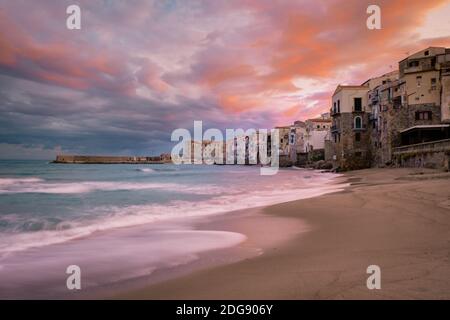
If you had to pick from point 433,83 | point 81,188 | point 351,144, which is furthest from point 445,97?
point 81,188

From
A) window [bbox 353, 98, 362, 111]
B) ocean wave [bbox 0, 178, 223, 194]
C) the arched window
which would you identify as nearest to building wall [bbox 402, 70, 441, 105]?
the arched window

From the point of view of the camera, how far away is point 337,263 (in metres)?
4.58

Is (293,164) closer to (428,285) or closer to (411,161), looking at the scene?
(411,161)

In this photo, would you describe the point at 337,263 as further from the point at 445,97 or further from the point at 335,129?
the point at 335,129

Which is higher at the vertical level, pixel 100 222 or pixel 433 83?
pixel 433 83

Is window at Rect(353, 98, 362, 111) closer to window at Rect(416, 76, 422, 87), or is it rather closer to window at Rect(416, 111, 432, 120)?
window at Rect(416, 76, 422, 87)

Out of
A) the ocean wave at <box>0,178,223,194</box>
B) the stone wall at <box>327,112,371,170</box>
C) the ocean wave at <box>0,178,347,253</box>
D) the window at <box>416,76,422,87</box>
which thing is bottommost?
the ocean wave at <box>0,178,223,194</box>

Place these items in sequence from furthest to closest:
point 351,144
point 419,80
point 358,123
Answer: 1. point 358,123
2. point 351,144
3. point 419,80

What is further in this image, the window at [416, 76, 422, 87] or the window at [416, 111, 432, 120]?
the window at [416, 76, 422, 87]

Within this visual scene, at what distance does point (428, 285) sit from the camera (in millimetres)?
3414

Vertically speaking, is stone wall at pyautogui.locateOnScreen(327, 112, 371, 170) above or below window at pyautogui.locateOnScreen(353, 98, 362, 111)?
below

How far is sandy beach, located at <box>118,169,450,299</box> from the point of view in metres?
3.57
